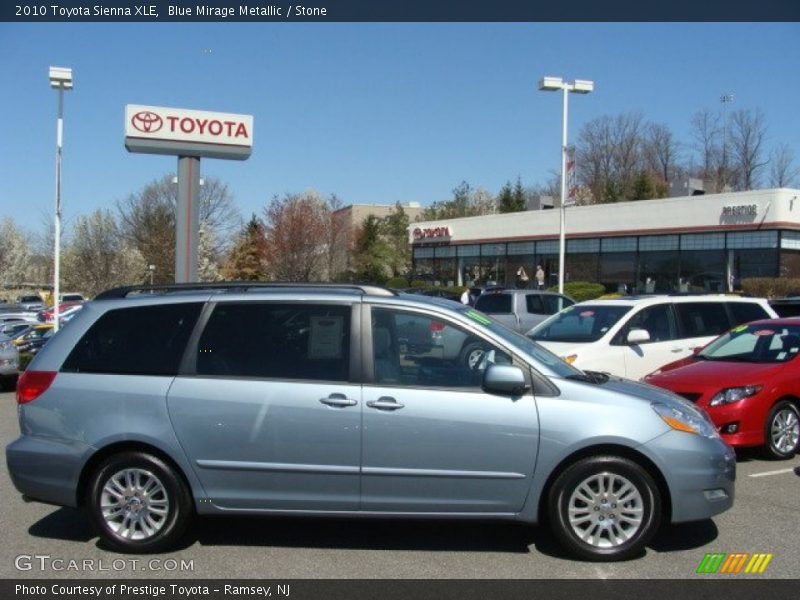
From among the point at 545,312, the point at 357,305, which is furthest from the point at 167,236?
the point at 357,305

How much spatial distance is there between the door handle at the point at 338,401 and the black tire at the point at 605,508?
1443 mm

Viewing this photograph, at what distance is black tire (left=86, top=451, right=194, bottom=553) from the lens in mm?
5344

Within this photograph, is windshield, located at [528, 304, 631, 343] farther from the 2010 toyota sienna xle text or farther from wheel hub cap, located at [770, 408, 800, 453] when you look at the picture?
the 2010 toyota sienna xle text

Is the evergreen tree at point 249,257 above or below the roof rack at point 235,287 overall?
above

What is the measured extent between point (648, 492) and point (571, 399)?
0.78 meters

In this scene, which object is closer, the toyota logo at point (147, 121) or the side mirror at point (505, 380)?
the side mirror at point (505, 380)

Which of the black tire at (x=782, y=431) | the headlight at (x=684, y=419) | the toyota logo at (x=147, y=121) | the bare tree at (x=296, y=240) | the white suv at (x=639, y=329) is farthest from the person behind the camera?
the bare tree at (x=296, y=240)

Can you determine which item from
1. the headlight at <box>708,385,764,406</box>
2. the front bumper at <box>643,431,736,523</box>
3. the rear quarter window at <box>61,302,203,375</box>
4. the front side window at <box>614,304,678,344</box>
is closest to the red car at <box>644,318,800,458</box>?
the headlight at <box>708,385,764,406</box>

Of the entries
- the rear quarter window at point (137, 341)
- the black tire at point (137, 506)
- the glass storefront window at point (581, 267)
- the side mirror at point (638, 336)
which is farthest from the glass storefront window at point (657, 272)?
the black tire at point (137, 506)

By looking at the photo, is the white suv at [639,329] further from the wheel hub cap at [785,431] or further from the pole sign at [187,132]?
the pole sign at [187,132]

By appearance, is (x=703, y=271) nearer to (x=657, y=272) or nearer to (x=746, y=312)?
(x=657, y=272)

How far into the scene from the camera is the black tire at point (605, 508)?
516 centimetres

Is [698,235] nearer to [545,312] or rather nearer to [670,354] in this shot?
[545,312]

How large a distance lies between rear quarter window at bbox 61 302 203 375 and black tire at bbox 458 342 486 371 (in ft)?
6.21
